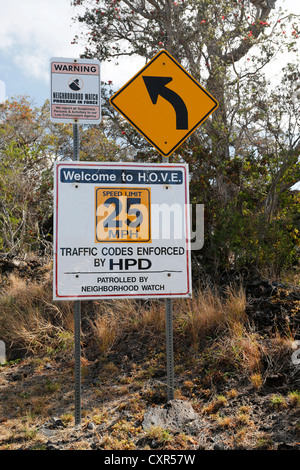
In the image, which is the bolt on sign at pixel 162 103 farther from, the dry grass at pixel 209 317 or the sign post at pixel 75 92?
Result: the dry grass at pixel 209 317

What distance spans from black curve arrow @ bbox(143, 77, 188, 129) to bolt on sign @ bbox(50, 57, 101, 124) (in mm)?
569

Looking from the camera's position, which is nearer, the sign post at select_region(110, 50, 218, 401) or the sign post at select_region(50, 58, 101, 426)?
the sign post at select_region(50, 58, 101, 426)

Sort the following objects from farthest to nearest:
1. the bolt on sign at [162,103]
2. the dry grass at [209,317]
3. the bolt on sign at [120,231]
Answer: the dry grass at [209,317] < the bolt on sign at [162,103] < the bolt on sign at [120,231]

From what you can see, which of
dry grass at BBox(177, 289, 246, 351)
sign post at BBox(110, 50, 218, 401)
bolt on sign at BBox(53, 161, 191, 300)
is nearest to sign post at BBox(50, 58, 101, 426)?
sign post at BBox(110, 50, 218, 401)

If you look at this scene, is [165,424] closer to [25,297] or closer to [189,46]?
[25,297]

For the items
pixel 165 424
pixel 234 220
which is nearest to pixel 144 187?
pixel 165 424

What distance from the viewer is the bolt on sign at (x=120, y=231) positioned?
4457 millimetres

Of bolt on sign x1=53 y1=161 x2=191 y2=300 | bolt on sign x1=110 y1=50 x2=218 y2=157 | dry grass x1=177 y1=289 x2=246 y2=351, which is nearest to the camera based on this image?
bolt on sign x1=53 y1=161 x2=191 y2=300

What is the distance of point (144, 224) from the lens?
4652mm

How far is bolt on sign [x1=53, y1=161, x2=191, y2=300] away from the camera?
446cm

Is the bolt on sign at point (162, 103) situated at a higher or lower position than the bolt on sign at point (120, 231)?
higher

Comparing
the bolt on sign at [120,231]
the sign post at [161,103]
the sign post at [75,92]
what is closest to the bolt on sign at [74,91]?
the sign post at [75,92]

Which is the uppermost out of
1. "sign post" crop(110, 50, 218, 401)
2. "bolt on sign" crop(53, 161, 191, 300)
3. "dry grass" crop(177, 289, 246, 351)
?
"sign post" crop(110, 50, 218, 401)

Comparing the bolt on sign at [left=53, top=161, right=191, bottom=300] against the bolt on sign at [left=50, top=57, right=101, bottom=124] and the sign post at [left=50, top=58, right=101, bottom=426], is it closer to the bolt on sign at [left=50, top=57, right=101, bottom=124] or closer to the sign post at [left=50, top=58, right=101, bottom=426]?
the sign post at [left=50, top=58, right=101, bottom=426]
